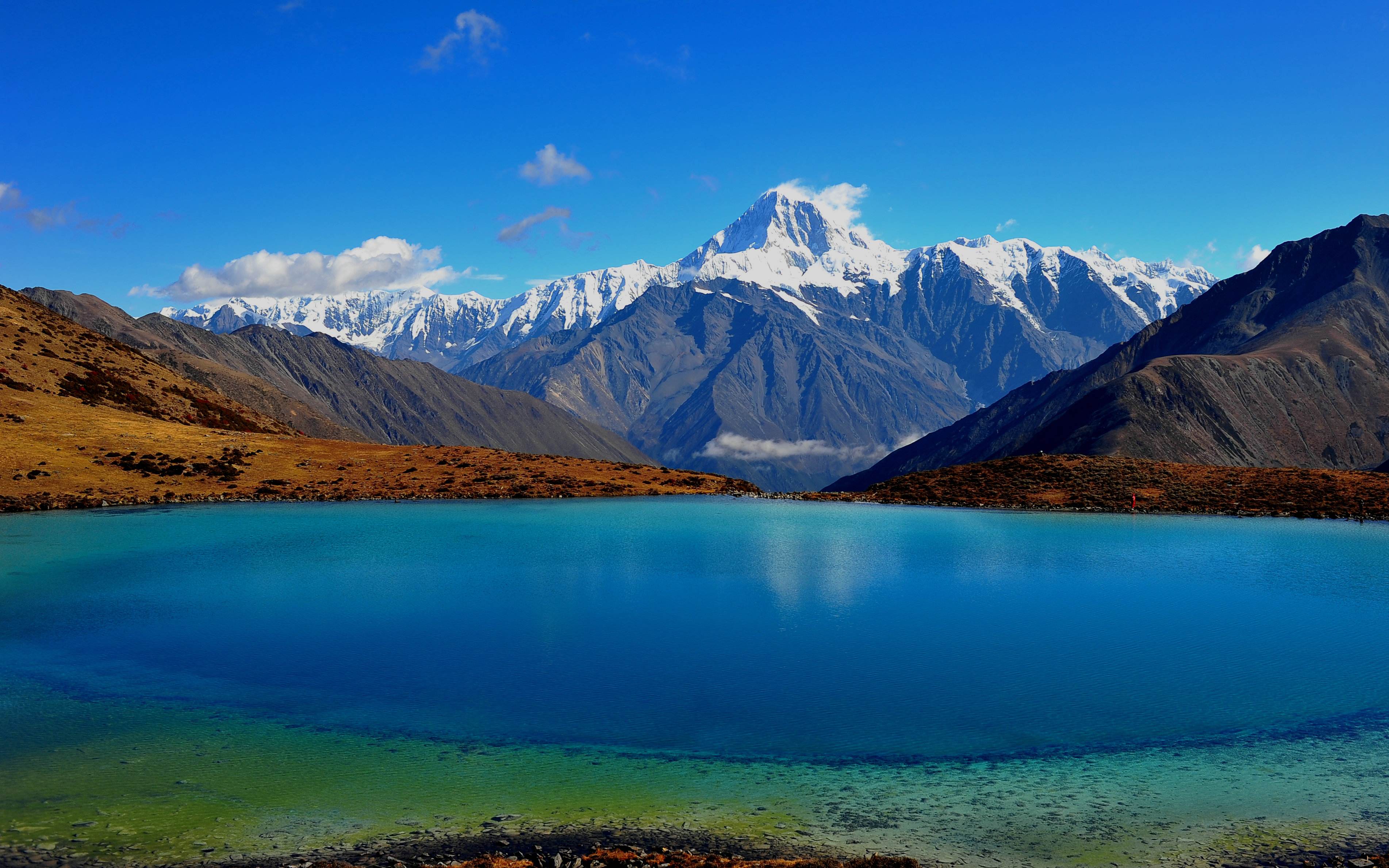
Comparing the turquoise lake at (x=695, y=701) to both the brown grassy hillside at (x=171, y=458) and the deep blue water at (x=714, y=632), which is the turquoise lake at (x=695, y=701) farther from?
the brown grassy hillside at (x=171, y=458)

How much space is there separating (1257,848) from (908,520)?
182ft

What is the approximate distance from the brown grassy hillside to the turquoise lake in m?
26.8

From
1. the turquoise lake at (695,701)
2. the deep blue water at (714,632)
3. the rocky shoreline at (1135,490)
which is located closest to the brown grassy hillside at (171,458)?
the deep blue water at (714,632)

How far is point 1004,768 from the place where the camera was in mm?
21281

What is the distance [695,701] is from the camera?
25469mm

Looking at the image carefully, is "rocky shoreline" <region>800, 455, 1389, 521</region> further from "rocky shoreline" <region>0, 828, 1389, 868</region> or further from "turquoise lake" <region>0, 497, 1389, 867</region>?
"rocky shoreline" <region>0, 828, 1389, 868</region>

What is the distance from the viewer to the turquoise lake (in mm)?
18328

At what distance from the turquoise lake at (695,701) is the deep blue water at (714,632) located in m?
0.17

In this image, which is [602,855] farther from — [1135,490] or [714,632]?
[1135,490]

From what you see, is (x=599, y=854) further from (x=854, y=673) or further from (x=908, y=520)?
(x=908, y=520)

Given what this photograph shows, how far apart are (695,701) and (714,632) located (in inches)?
313

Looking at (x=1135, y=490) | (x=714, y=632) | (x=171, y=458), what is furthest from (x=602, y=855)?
(x=1135, y=490)

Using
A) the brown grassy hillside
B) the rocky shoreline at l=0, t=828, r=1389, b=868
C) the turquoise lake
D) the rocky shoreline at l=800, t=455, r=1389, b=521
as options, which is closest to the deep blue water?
the turquoise lake

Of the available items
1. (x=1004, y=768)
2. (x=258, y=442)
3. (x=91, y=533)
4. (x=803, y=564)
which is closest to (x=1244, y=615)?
(x=803, y=564)
